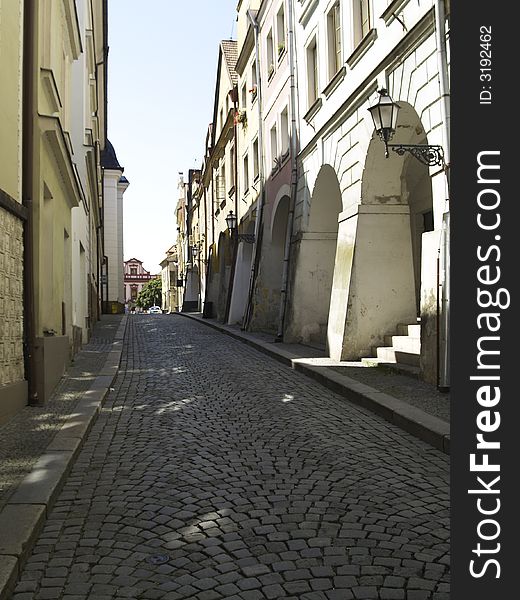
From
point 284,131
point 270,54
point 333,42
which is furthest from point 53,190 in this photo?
point 270,54

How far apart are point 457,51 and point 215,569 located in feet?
8.19

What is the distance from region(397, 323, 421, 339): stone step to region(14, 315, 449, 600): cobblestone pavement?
10.00 feet

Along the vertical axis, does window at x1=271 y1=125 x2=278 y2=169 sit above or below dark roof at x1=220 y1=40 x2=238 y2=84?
below

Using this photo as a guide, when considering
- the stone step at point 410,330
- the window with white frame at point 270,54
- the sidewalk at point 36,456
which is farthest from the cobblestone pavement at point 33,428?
the window with white frame at point 270,54

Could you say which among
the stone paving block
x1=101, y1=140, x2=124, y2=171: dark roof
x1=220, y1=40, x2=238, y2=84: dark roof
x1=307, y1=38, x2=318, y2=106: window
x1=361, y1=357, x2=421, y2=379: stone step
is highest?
x1=220, y1=40, x2=238, y2=84: dark roof

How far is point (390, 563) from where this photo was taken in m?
3.17

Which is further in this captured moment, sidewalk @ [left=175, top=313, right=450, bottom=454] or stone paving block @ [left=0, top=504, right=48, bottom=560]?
sidewalk @ [left=175, top=313, right=450, bottom=454]

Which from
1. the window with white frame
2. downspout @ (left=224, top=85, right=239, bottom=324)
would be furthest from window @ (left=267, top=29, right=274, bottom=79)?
downspout @ (left=224, top=85, right=239, bottom=324)

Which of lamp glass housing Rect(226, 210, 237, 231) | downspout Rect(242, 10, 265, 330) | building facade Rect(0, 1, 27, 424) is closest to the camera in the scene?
building facade Rect(0, 1, 27, 424)

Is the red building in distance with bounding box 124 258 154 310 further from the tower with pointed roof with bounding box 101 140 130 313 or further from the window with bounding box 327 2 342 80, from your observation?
the window with bounding box 327 2 342 80

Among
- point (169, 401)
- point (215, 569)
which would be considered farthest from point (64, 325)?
point (215, 569)

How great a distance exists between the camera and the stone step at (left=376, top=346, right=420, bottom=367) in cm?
939

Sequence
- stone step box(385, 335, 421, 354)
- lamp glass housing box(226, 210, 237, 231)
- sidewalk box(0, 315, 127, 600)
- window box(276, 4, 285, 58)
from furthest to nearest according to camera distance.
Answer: lamp glass housing box(226, 210, 237, 231) → window box(276, 4, 285, 58) → stone step box(385, 335, 421, 354) → sidewalk box(0, 315, 127, 600)

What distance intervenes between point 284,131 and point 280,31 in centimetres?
281
